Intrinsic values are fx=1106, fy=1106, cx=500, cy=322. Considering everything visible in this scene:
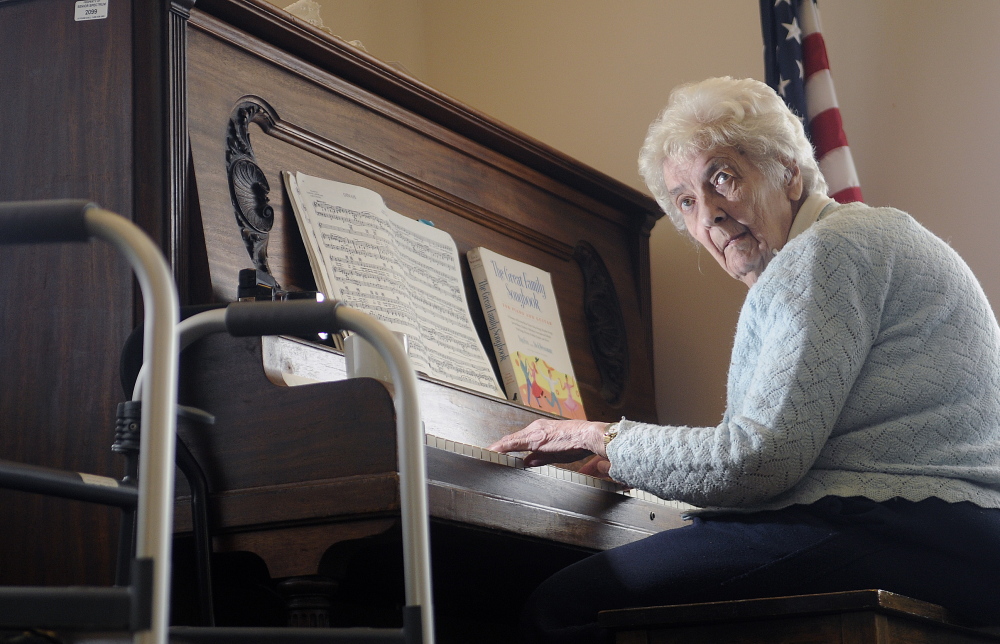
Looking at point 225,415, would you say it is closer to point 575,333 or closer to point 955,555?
point 955,555

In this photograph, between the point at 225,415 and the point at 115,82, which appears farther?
the point at 115,82

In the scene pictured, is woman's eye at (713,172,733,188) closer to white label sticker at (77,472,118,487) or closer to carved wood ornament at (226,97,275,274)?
carved wood ornament at (226,97,275,274)

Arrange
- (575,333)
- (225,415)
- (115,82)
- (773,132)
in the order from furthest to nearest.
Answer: (575,333), (773,132), (115,82), (225,415)

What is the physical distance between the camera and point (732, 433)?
1497 millimetres

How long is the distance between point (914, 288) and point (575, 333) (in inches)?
47.2

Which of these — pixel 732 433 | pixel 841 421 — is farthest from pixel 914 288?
pixel 732 433

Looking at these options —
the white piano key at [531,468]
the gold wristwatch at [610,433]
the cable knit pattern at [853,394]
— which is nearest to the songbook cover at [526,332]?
the white piano key at [531,468]

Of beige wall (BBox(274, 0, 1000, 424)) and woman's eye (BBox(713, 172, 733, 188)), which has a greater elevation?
beige wall (BBox(274, 0, 1000, 424))

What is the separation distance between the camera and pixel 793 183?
1.92 metres

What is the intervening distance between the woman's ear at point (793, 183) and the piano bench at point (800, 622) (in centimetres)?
75

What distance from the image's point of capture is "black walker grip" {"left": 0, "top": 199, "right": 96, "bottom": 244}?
3.02 ft

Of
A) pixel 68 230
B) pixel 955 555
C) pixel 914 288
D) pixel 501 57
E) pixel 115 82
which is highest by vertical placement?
pixel 501 57

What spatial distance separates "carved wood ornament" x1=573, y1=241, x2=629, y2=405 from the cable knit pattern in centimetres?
114

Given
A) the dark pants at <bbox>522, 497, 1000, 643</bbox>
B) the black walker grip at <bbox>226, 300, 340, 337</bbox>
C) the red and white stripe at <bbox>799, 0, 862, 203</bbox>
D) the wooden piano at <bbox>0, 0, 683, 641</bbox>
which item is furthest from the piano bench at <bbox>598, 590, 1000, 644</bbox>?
the red and white stripe at <bbox>799, 0, 862, 203</bbox>
